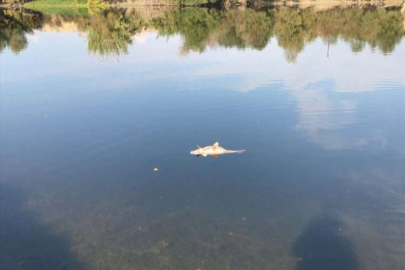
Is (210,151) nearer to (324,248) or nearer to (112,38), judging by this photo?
(324,248)

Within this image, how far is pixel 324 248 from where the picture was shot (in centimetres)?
662

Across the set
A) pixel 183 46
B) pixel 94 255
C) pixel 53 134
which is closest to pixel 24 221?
pixel 94 255

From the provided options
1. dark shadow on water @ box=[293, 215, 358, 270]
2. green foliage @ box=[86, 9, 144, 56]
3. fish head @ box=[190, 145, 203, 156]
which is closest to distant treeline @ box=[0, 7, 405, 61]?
green foliage @ box=[86, 9, 144, 56]

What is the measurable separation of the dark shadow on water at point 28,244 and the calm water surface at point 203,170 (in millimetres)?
29

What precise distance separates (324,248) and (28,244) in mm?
5394

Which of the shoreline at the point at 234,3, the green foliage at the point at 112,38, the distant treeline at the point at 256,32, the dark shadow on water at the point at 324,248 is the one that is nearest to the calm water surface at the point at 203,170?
the dark shadow on water at the point at 324,248

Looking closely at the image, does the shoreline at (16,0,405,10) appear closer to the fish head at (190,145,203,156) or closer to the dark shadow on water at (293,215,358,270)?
the fish head at (190,145,203,156)

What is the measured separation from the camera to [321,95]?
15.5 meters

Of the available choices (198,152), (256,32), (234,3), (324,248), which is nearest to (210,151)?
(198,152)

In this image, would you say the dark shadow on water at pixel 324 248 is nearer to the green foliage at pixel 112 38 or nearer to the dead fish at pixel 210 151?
the dead fish at pixel 210 151

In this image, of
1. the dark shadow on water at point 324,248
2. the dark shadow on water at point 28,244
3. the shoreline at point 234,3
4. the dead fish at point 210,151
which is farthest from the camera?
the shoreline at point 234,3

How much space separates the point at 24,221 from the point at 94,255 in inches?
77.2

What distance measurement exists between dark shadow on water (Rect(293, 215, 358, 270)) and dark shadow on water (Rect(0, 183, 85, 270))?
12.7 ft

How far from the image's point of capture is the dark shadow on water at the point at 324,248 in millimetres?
6262
